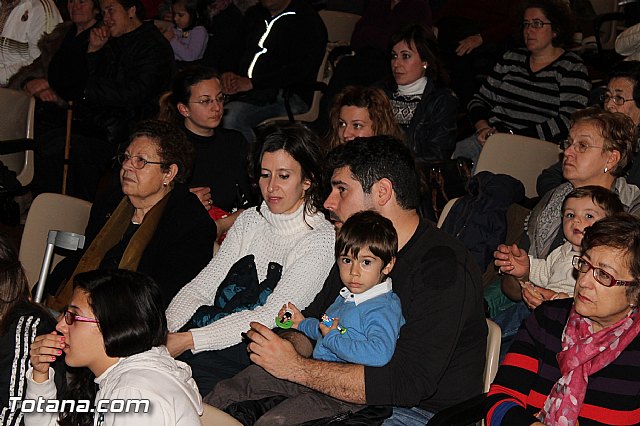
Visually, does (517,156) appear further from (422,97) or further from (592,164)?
(592,164)

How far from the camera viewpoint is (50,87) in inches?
218

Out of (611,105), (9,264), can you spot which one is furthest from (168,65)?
(9,264)

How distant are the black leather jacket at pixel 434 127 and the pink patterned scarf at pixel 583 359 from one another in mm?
2256

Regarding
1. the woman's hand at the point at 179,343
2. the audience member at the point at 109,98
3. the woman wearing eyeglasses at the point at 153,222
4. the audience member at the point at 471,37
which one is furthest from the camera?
the audience member at the point at 471,37

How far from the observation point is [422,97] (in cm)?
481

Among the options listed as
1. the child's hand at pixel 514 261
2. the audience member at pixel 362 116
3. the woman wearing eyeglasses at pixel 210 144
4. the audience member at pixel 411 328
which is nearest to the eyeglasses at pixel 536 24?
the audience member at pixel 362 116

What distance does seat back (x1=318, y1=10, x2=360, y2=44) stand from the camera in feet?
22.3

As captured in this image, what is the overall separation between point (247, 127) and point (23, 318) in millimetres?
3319

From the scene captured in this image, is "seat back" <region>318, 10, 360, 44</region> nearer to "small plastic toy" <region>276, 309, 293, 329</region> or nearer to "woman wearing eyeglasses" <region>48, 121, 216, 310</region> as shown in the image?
"woman wearing eyeglasses" <region>48, 121, 216, 310</region>

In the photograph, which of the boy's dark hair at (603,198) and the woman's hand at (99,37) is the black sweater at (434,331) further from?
the woman's hand at (99,37)

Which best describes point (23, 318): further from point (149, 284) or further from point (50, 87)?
point (50, 87)

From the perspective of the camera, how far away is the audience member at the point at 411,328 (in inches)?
103

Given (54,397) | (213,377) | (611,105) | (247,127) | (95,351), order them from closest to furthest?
(95,351)
(54,397)
(213,377)
(611,105)
(247,127)

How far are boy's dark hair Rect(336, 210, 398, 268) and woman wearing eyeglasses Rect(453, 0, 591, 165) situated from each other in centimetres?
244
